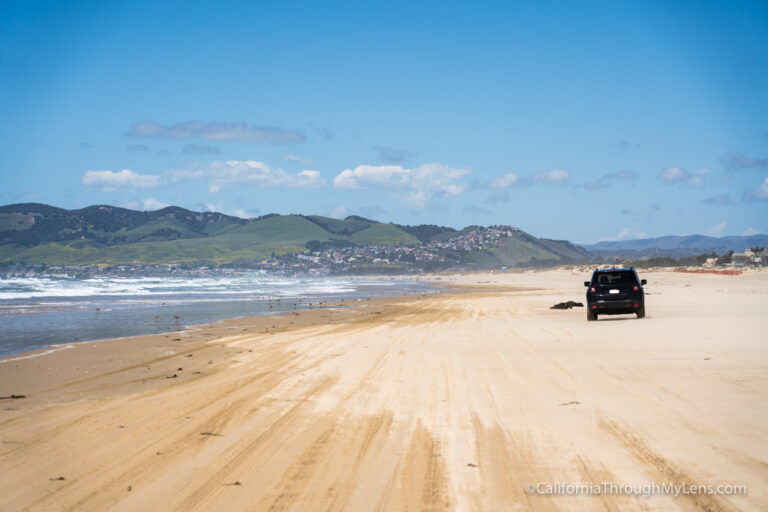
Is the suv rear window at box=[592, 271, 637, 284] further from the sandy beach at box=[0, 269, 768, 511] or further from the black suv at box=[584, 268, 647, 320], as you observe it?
the sandy beach at box=[0, 269, 768, 511]

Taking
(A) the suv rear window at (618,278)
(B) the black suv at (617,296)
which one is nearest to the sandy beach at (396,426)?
(B) the black suv at (617,296)

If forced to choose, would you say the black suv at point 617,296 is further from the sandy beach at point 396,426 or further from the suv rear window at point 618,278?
the sandy beach at point 396,426

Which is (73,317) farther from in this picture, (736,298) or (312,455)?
(736,298)

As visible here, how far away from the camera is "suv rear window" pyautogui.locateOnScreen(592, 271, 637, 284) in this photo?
65.4ft

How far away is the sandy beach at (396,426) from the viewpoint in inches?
200

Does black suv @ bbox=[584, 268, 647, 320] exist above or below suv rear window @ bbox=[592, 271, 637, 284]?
below

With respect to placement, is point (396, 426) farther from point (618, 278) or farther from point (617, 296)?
point (618, 278)

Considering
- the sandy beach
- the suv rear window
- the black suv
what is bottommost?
the sandy beach

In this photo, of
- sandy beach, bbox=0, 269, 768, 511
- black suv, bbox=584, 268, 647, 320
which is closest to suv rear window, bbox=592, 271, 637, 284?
black suv, bbox=584, 268, 647, 320

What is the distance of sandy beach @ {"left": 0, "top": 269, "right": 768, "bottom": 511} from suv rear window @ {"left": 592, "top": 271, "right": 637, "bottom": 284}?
5.57m

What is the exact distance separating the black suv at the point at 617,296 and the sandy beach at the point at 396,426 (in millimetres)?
5316

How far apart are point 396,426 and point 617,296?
579 inches

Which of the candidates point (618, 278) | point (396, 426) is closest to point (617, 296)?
point (618, 278)

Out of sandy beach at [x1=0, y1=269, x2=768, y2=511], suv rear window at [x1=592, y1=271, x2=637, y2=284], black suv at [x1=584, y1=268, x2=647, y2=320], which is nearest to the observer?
sandy beach at [x1=0, y1=269, x2=768, y2=511]
